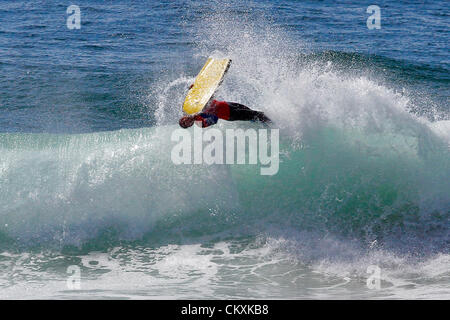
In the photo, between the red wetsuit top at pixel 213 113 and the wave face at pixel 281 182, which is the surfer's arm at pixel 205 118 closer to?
the red wetsuit top at pixel 213 113

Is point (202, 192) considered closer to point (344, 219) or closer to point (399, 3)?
point (344, 219)

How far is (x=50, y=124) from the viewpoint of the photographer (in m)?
12.9

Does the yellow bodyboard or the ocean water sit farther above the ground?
the yellow bodyboard

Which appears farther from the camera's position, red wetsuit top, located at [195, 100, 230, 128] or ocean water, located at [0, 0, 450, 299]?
red wetsuit top, located at [195, 100, 230, 128]

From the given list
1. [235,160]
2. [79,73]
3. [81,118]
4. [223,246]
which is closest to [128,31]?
[79,73]

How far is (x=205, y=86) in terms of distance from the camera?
8.84 meters

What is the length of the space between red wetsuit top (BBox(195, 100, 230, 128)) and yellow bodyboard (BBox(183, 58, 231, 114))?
0.40ft

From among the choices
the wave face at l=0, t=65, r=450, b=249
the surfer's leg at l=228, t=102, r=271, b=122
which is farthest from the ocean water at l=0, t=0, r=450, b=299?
the surfer's leg at l=228, t=102, r=271, b=122

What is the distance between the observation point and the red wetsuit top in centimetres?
847

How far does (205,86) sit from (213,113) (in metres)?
0.52

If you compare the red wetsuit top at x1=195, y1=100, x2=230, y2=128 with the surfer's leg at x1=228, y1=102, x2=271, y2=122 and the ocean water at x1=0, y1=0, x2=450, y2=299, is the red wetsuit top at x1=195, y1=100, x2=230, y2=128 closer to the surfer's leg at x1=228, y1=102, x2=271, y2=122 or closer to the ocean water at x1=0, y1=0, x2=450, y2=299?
the surfer's leg at x1=228, y1=102, x2=271, y2=122

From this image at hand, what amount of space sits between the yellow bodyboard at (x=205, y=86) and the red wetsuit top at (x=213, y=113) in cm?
12

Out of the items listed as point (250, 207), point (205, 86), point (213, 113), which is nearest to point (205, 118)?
point (213, 113)
